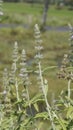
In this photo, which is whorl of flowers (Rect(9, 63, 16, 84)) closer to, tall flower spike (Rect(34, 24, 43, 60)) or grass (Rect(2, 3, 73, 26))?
tall flower spike (Rect(34, 24, 43, 60))

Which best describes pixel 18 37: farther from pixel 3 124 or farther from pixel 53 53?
pixel 3 124

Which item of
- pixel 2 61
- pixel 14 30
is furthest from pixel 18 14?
pixel 2 61

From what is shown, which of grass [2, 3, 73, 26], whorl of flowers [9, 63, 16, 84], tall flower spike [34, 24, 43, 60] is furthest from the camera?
grass [2, 3, 73, 26]

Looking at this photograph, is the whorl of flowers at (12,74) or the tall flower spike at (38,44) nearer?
the tall flower spike at (38,44)

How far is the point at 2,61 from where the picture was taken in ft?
127

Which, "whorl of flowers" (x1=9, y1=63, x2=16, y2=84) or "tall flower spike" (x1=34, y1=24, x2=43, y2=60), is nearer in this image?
"tall flower spike" (x1=34, y1=24, x2=43, y2=60)

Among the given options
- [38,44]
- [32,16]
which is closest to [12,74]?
[38,44]

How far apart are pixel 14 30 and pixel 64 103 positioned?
187 ft

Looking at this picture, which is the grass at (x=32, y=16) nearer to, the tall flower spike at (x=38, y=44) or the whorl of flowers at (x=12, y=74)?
the whorl of flowers at (x=12, y=74)

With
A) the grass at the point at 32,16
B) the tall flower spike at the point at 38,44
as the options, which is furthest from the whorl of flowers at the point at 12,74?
the grass at the point at 32,16

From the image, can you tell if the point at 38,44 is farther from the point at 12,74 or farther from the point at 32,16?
the point at 32,16

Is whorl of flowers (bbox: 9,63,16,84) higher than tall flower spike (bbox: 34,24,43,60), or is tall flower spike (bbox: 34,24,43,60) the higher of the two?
tall flower spike (bbox: 34,24,43,60)

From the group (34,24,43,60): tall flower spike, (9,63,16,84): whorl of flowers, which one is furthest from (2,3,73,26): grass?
(34,24,43,60): tall flower spike

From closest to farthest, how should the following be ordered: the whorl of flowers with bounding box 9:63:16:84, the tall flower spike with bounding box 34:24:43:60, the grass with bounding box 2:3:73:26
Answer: the tall flower spike with bounding box 34:24:43:60
the whorl of flowers with bounding box 9:63:16:84
the grass with bounding box 2:3:73:26
